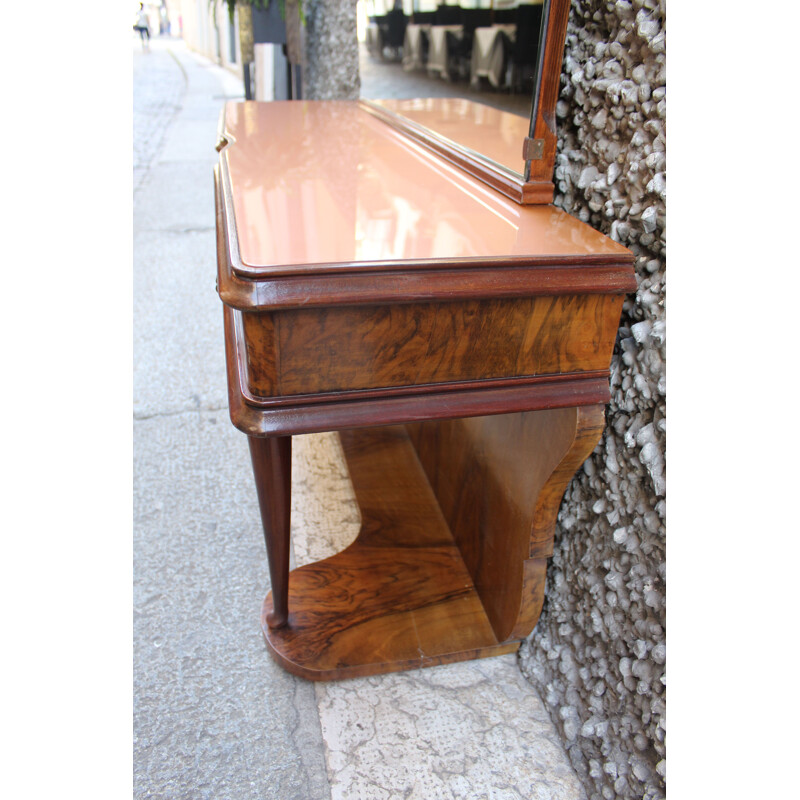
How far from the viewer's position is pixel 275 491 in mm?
1181

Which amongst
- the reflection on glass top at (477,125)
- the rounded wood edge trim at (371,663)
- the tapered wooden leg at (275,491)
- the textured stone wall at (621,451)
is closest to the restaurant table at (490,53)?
the reflection on glass top at (477,125)

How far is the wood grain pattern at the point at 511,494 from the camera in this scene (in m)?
1.11

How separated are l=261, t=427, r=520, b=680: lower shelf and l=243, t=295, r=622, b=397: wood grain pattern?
0.73 metres

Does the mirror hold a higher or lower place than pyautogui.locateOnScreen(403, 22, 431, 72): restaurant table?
lower

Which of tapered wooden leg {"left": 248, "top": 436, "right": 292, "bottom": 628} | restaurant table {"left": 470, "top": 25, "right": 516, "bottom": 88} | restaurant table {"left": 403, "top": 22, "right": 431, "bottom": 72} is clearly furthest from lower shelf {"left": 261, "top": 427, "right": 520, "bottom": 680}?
restaurant table {"left": 403, "top": 22, "right": 431, "bottom": 72}

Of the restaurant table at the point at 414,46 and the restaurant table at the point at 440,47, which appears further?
the restaurant table at the point at 414,46

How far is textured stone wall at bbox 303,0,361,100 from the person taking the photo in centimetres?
384

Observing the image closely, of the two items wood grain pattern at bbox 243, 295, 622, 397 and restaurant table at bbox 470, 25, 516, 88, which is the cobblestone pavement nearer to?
restaurant table at bbox 470, 25, 516, 88

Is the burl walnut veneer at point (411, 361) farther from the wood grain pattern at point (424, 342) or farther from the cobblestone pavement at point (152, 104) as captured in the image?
the cobblestone pavement at point (152, 104)

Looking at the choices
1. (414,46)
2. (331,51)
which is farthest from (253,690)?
(331,51)

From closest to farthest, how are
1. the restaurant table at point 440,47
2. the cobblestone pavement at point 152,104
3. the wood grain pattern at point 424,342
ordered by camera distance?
the wood grain pattern at point 424,342, the restaurant table at point 440,47, the cobblestone pavement at point 152,104

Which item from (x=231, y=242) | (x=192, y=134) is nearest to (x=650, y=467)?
(x=231, y=242)

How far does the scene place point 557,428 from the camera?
1.10 m
